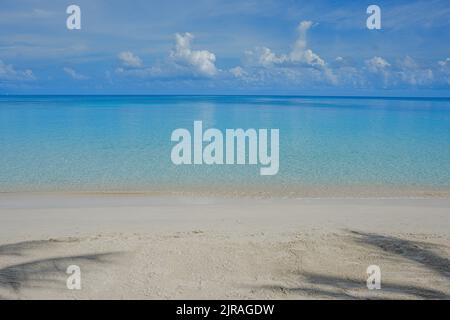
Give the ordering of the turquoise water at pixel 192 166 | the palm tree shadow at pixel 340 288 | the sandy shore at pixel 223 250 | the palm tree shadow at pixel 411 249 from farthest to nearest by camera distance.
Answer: the turquoise water at pixel 192 166 → the palm tree shadow at pixel 411 249 → the sandy shore at pixel 223 250 → the palm tree shadow at pixel 340 288

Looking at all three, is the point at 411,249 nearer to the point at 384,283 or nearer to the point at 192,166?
the point at 384,283

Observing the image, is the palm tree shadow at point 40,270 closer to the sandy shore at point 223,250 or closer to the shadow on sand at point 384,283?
the sandy shore at point 223,250

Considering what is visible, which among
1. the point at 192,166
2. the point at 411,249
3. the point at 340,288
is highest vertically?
the point at 192,166

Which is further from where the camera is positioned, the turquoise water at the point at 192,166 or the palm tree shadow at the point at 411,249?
the turquoise water at the point at 192,166

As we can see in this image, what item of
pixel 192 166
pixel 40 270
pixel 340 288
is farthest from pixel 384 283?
pixel 192 166

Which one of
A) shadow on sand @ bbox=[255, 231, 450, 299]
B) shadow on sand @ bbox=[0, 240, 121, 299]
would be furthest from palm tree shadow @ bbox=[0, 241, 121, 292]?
shadow on sand @ bbox=[255, 231, 450, 299]

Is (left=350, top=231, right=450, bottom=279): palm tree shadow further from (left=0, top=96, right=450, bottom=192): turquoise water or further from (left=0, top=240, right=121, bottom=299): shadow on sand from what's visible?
(left=0, top=96, right=450, bottom=192): turquoise water

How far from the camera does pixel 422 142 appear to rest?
76.6 feet

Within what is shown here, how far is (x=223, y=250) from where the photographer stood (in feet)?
20.1

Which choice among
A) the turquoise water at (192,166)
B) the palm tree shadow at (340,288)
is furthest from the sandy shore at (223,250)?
the turquoise water at (192,166)

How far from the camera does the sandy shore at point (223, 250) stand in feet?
16.3

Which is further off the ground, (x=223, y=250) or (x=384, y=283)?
(x=223, y=250)

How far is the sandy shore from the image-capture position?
16.3 ft

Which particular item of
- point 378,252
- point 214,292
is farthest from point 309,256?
point 214,292
